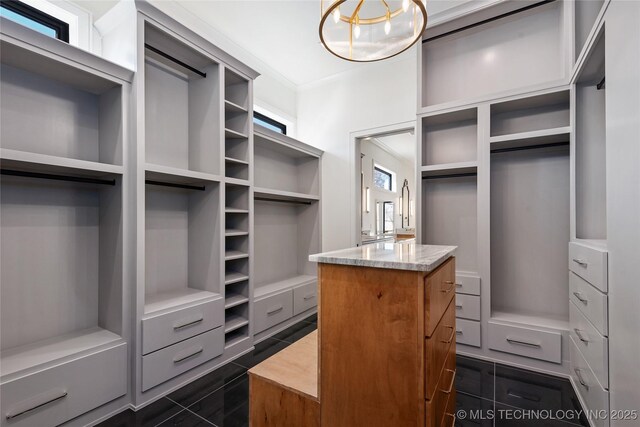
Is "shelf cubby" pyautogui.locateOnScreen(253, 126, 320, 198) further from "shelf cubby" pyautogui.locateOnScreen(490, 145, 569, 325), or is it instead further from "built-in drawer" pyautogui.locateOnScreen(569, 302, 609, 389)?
"built-in drawer" pyautogui.locateOnScreen(569, 302, 609, 389)

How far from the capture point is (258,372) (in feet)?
4.34

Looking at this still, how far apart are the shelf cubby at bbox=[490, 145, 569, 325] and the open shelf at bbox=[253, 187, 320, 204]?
220 cm

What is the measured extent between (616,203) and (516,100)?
1547 millimetres

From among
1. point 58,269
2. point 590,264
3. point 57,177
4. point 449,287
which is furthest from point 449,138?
point 58,269

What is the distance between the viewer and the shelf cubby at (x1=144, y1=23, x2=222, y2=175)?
2.51 metres

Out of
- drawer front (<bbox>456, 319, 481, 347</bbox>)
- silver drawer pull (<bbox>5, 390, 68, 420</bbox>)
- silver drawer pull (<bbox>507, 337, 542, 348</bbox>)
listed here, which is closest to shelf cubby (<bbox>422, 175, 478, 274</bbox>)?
drawer front (<bbox>456, 319, 481, 347</bbox>)

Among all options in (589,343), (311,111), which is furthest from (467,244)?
(311,111)

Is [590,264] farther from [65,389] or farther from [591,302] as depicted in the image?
[65,389]

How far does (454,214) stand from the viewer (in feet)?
10.2

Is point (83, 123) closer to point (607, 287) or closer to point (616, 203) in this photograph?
point (616, 203)

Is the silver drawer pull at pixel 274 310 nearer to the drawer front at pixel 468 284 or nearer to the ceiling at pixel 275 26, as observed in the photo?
the drawer front at pixel 468 284

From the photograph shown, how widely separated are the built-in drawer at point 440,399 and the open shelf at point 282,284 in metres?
2.02

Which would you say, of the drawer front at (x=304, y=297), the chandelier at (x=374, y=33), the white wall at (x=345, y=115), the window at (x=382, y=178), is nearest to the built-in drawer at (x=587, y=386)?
the chandelier at (x=374, y=33)

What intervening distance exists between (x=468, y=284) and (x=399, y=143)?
4660 mm
